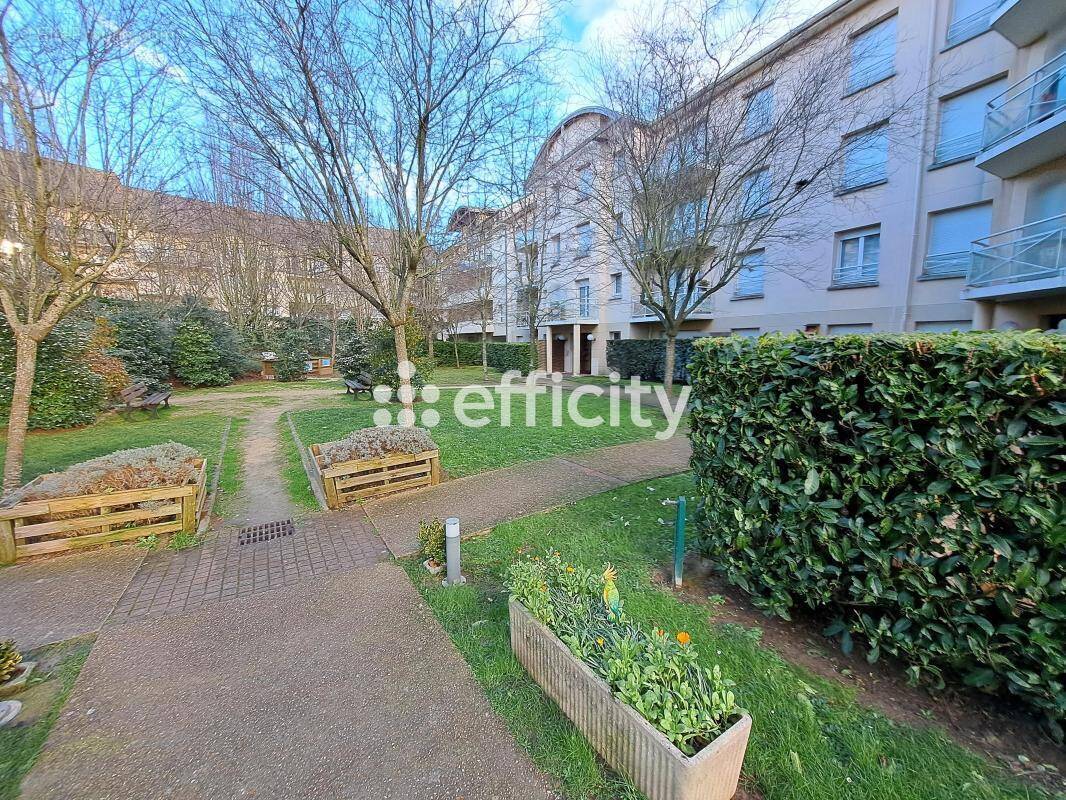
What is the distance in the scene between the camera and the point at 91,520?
12.6 ft

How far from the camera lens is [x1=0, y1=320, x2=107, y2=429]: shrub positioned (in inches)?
335

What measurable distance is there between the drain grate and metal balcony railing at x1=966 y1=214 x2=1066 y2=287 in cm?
1394

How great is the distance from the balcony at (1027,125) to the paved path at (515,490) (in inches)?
385

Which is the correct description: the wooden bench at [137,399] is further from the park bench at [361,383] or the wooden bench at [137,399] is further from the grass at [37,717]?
the grass at [37,717]

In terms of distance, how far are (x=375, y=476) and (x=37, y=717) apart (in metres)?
3.13

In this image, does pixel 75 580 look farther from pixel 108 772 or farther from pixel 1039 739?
pixel 1039 739

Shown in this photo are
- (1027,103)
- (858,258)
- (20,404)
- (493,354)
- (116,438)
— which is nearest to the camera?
(20,404)

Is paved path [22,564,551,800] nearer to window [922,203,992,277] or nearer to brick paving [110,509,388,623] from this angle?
brick paving [110,509,388,623]

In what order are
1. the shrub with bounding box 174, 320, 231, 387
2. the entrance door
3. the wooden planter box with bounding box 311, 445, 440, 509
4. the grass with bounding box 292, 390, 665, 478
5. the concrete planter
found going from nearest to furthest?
1. the concrete planter
2. the wooden planter box with bounding box 311, 445, 440, 509
3. the grass with bounding box 292, 390, 665, 478
4. the shrub with bounding box 174, 320, 231, 387
5. the entrance door

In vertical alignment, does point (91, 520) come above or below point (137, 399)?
below

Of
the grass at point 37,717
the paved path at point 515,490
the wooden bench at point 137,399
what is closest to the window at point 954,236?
the paved path at point 515,490

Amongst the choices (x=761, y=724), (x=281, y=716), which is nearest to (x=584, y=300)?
(x=761, y=724)

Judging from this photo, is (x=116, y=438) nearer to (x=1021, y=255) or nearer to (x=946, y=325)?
(x=1021, y=255)

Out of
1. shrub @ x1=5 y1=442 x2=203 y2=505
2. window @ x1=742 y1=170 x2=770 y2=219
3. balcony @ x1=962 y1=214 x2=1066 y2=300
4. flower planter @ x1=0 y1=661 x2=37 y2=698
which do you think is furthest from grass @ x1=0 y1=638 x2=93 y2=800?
balcony @ x1=962 y1=214 x2=1066 y2=300
